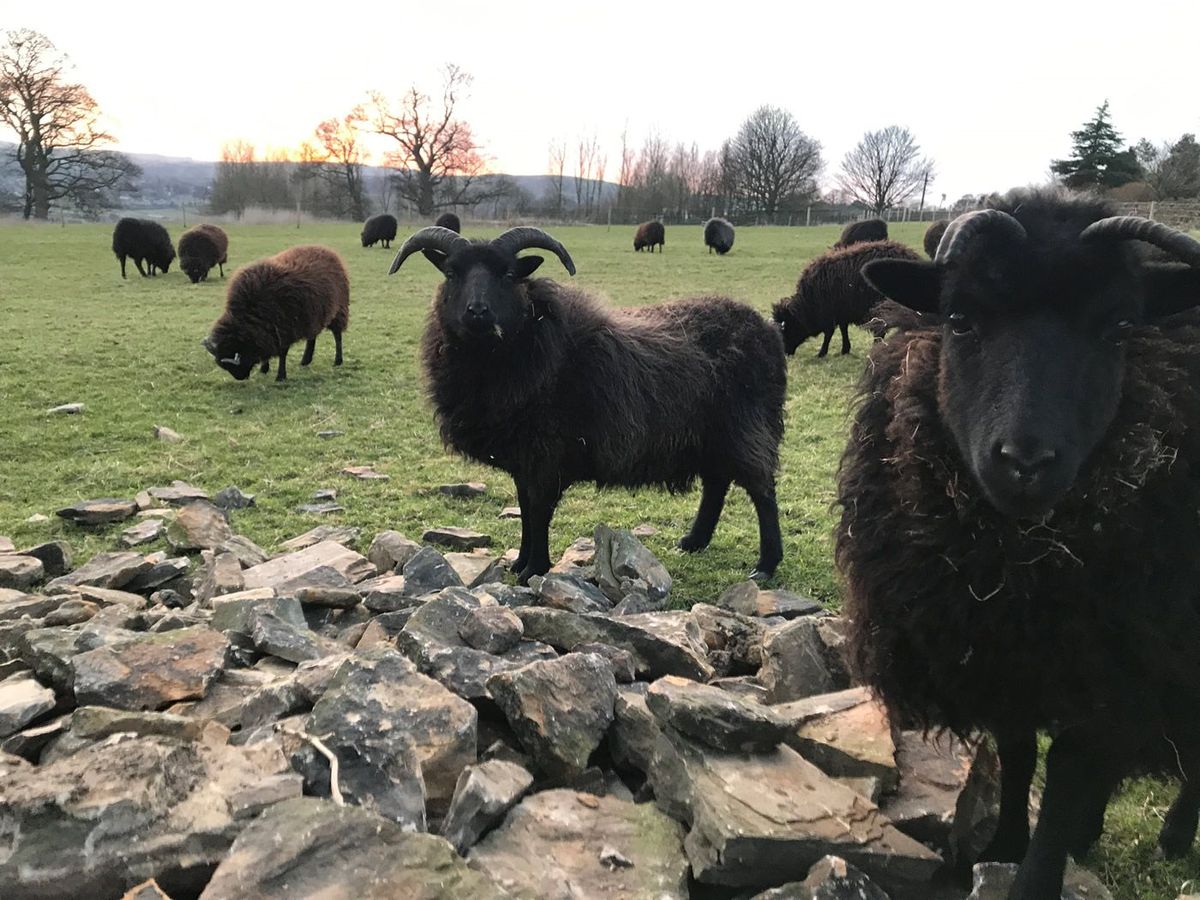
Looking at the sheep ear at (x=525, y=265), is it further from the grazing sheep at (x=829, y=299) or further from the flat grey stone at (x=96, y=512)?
the grazing sheep at (x=829, y=299)

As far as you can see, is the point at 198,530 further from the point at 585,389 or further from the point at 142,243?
the point at 142,243

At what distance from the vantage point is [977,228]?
263cm

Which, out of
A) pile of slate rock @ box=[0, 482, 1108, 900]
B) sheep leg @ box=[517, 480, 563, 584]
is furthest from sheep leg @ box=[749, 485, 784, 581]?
pile of slate rock @ box=[0, 482, 1108, 900]

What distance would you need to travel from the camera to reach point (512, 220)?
6731 centimetres

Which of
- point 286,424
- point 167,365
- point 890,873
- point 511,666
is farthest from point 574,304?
point 167,365

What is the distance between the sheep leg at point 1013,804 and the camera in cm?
289

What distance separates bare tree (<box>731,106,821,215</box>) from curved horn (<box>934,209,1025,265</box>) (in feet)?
255

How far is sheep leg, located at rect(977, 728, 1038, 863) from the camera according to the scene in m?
2.89

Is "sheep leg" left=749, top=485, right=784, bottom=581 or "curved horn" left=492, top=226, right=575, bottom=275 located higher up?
"curved horn" left=492, top=226, right=575, bottom=275

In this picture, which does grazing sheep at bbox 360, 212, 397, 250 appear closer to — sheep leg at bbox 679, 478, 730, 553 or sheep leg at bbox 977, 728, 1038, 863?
sheep leg at bbox 679, 478, 730, 553

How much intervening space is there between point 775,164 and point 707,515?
78177 mm

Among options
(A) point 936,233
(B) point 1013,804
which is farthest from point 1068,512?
(A) point 936,233

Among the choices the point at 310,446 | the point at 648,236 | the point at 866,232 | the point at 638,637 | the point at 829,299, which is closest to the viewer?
the point at 638,637

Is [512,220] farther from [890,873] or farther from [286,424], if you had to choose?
[890,873]
